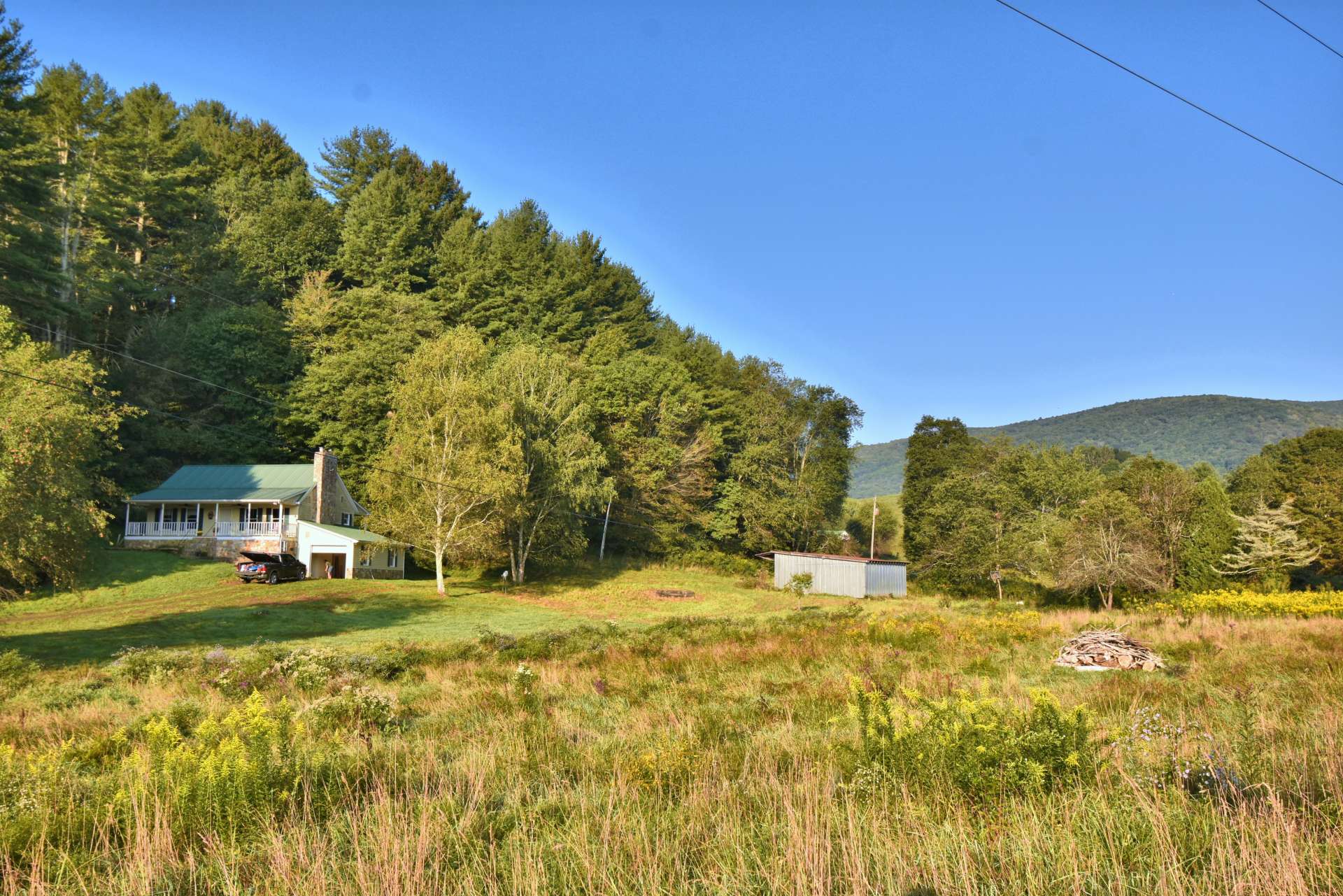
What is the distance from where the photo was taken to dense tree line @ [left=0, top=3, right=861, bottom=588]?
47.4 metres

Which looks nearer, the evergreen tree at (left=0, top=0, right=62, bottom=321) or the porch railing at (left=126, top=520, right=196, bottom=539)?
the evergreen tree at (left=0, top=0, right=62, bottom=321)

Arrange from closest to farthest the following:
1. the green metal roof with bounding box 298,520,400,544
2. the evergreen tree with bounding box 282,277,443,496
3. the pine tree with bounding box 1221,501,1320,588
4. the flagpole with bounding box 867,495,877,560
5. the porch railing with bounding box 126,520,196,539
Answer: the green metal roof with bounding box 298,520,400,544 → the pine tree with bounding box 1221,501,1320,588 → the porch railing with bounding box 126,520,196,539 → the evergreen tree with bounding box 282,277,443,496 → the flagpole with bounding box 867,495,877,560

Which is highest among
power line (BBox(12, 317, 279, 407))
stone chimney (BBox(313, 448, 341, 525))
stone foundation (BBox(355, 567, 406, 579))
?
power line (BBox(12, 317, 279, 407))

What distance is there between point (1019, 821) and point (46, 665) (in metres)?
20.9

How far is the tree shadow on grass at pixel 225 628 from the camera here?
2016 cm

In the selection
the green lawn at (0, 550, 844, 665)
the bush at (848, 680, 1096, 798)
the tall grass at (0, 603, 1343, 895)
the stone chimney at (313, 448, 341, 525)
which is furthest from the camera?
the stone chimney at (313, 448, 341, 525)

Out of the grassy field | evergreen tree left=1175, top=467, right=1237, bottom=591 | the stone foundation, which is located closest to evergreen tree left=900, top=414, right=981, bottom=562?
evergreen tree left=1175, top=467, right=1237, bottom=591

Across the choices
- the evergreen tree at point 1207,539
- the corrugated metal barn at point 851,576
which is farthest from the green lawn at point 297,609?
the evergreen tree at point 1207,539

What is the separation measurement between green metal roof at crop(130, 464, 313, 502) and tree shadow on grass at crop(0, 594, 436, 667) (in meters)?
14.0

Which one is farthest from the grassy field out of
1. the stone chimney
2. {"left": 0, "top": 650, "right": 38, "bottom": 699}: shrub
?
the stone chimney

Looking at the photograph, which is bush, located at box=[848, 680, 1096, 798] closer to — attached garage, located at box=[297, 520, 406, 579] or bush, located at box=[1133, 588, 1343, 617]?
bush, located at box=[1133, 588, 1343, 617]

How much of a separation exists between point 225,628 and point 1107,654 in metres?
26.2

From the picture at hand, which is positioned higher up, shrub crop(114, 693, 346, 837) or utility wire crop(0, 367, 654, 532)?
utility wire crop(0, 367, 654, 532)

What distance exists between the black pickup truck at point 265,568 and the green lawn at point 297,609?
1.99 feet
